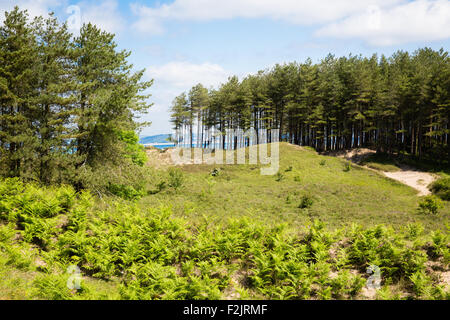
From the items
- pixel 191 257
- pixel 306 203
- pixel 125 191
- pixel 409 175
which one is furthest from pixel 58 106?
pixel 409 175

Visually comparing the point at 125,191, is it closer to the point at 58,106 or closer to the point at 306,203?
the point at 58,106

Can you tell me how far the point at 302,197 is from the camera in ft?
70.8

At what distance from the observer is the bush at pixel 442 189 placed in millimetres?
22798

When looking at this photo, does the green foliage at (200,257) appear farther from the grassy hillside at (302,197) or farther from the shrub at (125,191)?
the shrub at (125,191)

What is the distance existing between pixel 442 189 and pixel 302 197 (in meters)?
14.7

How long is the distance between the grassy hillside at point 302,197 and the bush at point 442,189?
180cm

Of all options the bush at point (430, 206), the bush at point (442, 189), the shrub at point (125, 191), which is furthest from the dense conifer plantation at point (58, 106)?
the bush at point (442, 189)

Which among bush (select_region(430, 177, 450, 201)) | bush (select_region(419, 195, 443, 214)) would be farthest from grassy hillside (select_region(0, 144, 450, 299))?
bush (select_region(430, 177, 450, 201))

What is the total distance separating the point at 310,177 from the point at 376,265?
974 inches

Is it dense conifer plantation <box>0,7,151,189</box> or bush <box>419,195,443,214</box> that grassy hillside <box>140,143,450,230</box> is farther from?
dense conifer plantation <box>0,7,151,189</box>

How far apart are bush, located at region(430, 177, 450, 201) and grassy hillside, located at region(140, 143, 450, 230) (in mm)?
1802

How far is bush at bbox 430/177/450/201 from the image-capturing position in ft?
74.8

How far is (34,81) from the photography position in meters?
17.2

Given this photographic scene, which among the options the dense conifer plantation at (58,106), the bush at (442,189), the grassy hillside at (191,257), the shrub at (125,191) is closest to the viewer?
the grassy hillside at (191,257)
